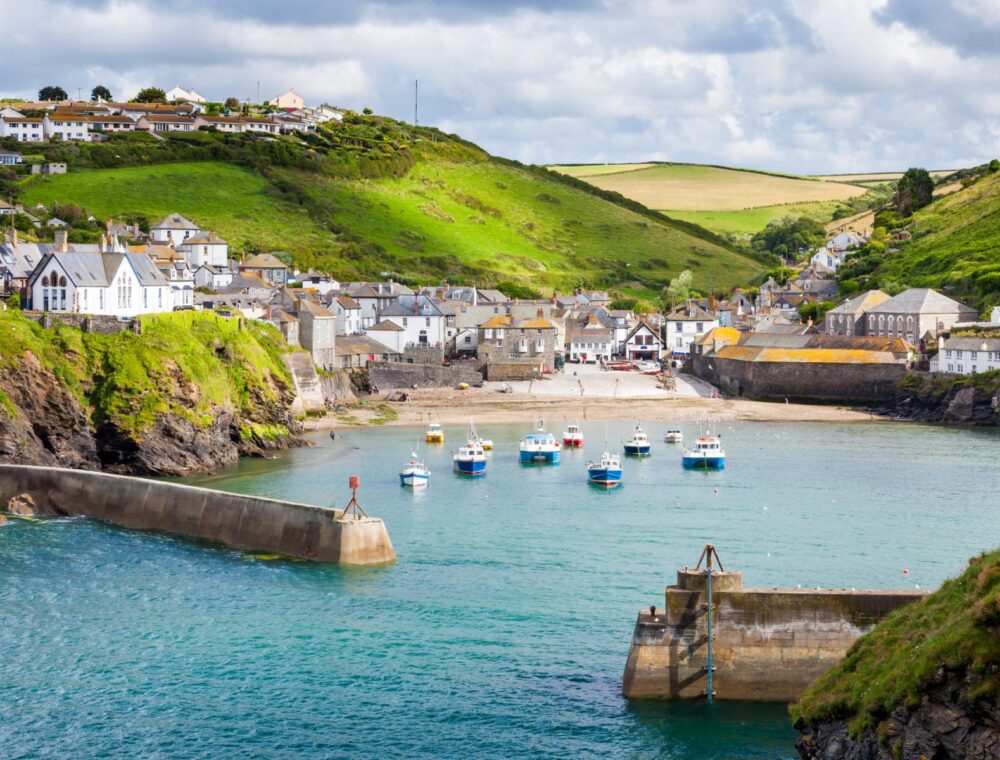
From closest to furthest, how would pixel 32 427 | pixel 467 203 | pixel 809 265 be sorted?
pixel 32 427, pixel 809 265, pixel 467 203

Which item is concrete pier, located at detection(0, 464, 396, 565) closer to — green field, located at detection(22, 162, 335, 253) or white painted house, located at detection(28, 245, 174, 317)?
white painted house, located at detection(28, 245, 174, 317)

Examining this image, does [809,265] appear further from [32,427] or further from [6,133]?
[32,427]

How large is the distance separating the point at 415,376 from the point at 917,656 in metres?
83.4

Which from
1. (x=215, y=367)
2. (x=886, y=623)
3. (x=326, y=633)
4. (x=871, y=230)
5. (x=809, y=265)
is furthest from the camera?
Answer: (x=871, y=230)

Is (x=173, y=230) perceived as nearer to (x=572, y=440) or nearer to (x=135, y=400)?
(x=572, y=440)

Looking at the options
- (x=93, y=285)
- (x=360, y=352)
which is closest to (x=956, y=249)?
(x=360, y=352)

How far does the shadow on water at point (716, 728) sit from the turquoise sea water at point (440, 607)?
0.06 metres

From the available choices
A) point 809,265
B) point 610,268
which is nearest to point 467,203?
point 610,268

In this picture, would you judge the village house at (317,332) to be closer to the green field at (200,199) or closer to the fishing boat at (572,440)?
the fishing boat at (572,440)

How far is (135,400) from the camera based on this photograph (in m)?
66.2

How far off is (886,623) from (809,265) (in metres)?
145

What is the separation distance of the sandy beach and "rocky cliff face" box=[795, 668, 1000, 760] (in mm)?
64318

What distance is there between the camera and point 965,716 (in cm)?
2062

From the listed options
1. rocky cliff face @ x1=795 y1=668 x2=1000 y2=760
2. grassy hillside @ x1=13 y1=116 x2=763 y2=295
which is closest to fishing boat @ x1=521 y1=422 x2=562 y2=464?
rocky cliff face @ x1=795 y1=668 x2=1000 y2=760
